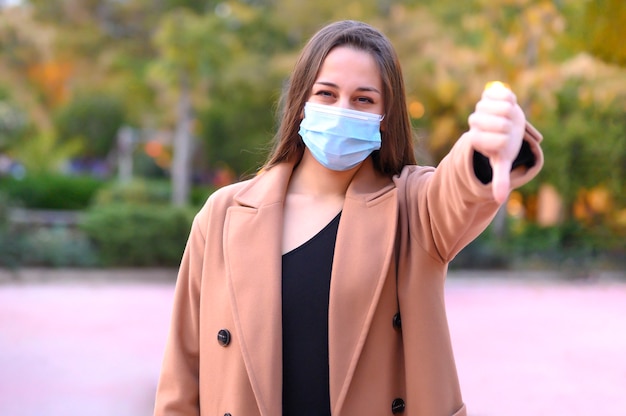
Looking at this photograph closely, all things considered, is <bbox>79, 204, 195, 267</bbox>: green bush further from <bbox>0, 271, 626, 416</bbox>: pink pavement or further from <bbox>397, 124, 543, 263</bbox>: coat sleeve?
<bbox>397, 124, 543, 263</bbox>: coat sleeve

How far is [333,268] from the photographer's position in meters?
1.90

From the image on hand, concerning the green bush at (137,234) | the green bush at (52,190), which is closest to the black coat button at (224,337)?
the green bush at (137,234)

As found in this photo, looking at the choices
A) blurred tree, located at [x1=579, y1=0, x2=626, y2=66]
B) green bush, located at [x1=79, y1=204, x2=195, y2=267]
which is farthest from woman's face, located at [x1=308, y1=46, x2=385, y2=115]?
green bush, located at [x1=79, y1=204, x2=195, y2=267]

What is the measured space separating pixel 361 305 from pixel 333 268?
0.11 metres

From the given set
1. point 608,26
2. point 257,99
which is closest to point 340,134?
point 608,26

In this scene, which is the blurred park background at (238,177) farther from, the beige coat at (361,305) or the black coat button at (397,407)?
the black coat button at (397,407)

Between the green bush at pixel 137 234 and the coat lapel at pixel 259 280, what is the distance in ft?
44.0

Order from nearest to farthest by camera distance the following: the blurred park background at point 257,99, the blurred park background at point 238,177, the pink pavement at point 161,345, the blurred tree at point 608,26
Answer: the pink pavement at point 161,345, the blurred tree at point 608,26, the blurred park background at point 238,177, the blurred park background at point 257,99

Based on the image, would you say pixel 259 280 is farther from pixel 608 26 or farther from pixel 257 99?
pixel 257 99

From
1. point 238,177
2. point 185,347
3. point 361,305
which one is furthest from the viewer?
point 238,177

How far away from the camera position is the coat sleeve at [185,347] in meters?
2.07

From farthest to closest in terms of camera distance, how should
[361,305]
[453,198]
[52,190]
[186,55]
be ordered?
[52,190] < [186,55] < [361,305] < [453,198]

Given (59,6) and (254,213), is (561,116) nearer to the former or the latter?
(59,6)

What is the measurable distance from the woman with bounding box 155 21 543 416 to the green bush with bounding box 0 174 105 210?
2046cm
